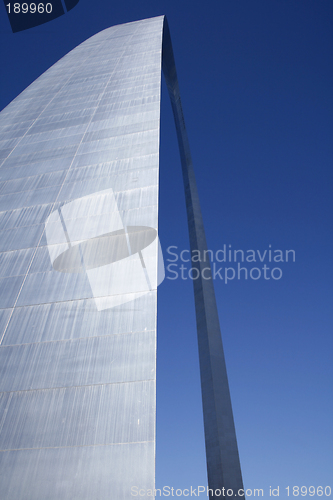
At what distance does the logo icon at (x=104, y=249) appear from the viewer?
9234 millimetres

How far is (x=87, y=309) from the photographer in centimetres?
901

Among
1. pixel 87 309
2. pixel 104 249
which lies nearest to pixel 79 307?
pixel 87 309

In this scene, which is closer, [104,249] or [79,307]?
[79,307]

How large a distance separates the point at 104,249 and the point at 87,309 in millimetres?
2086

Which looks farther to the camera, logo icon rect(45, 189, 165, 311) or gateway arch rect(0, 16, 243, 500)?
logo icon rect(45, 189, 165, 311)

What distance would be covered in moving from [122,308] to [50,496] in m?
4.07

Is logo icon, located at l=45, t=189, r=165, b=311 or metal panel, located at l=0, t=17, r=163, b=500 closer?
metal panel, located at l=0, t=17, r=163, b=500

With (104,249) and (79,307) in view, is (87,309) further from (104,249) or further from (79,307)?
(104,249)

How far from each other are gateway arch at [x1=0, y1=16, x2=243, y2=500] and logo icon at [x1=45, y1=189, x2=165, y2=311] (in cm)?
4

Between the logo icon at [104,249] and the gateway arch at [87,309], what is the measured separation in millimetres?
38

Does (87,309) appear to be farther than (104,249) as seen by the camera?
No

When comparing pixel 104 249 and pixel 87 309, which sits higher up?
pixel 104 249

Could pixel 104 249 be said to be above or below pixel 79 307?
above

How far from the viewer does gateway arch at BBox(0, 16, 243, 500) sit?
6.80 m
